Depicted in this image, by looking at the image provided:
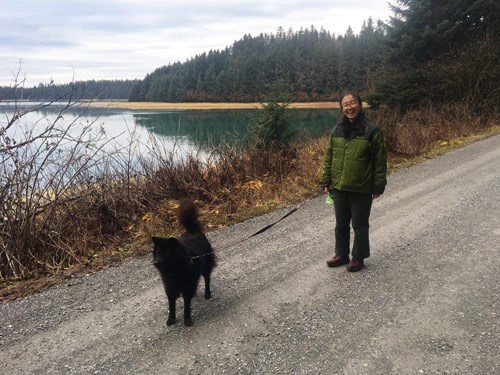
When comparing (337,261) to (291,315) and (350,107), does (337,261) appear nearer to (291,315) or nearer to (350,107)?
(291,315)

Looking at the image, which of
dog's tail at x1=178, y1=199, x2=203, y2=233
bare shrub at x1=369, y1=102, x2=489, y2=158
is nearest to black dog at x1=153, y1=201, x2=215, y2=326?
dog's tail at x1=178, y1=199, x2=203, y2=233

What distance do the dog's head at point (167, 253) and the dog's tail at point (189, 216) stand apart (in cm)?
57

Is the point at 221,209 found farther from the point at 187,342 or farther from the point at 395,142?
the point at 395,142

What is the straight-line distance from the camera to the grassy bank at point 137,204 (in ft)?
16.0

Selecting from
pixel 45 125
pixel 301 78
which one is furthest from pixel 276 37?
pixel 45 125

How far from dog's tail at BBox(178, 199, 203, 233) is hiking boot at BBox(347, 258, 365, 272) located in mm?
1822

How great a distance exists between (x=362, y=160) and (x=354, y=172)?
153 mm

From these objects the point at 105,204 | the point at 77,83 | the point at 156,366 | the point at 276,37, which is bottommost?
the point at 156,366

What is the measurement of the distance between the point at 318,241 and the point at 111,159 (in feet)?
14.2

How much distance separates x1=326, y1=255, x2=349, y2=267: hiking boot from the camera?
4.30 metres

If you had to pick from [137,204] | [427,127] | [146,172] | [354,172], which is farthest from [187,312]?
[427,127]

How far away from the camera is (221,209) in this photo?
22.7ft

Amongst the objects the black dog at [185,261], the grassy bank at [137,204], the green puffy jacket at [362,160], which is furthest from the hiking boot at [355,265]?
the grassy bank at [137,204]

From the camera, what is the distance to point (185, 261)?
3100 mm
